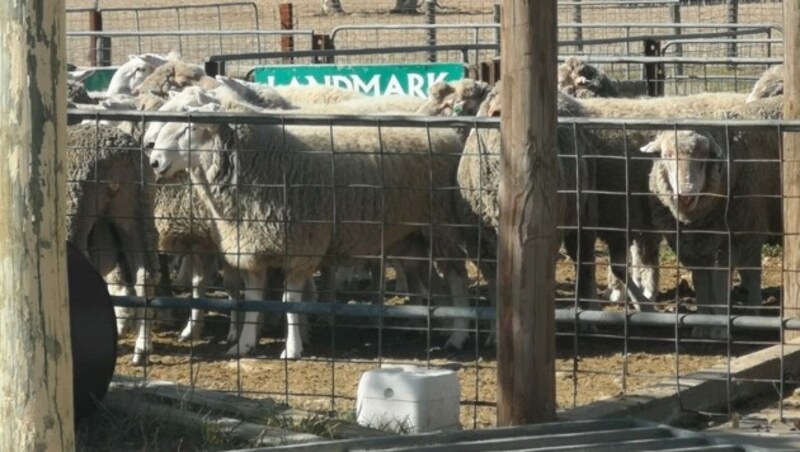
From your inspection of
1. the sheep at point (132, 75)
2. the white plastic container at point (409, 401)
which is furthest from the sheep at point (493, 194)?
the sheep at point (132, 75)

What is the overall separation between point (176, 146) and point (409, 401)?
11.7ft

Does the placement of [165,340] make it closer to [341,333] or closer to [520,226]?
[341,333]

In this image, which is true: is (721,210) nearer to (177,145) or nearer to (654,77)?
(177,145)

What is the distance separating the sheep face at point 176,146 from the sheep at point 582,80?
4211mm

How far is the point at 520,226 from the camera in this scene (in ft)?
23.0

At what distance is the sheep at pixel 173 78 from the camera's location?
44.2ft

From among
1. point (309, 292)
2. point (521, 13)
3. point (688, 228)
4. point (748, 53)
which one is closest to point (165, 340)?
point (309, 292)

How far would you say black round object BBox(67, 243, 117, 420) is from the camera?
730 centimetres

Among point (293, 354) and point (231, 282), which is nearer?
point (293, 354)

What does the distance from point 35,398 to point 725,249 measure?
7201mm

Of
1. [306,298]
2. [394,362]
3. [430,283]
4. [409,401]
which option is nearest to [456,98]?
[306,298]

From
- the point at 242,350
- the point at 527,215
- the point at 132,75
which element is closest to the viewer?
the point at 527,215

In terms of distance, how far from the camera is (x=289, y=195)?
10234 mm

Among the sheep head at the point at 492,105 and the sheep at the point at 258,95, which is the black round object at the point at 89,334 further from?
the sheep at the point at 258,95
